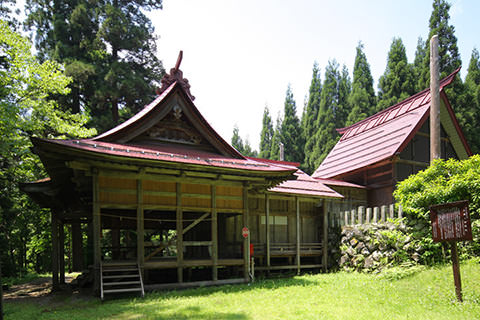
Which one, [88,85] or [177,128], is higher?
[88,85]

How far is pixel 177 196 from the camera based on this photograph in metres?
11.8

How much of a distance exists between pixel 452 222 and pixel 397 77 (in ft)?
91.2

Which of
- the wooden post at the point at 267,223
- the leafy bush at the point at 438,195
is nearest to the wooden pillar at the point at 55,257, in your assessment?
the wooden post at the point at 267,223

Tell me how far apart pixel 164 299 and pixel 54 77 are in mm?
11410

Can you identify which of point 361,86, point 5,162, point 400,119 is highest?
point 361,86

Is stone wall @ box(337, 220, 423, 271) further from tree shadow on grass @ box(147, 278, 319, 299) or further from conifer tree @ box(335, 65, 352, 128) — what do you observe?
conifer tree @ box(335, 65, 352, 128)

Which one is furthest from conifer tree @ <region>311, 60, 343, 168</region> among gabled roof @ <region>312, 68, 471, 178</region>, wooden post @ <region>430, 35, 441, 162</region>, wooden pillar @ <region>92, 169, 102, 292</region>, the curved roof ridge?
wooden pillar @ <region>92, 169, 102, 292</region>

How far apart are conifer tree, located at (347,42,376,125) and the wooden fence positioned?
20852 millimetres

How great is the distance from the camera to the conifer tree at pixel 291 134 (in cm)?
4478

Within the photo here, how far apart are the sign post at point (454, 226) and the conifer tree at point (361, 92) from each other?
27579mm

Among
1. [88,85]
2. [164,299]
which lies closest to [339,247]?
[164,299]

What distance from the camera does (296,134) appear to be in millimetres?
45906

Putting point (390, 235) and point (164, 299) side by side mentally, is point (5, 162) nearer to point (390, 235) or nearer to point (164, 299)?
point (164, 299)

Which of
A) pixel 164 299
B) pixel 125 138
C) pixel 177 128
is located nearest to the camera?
pixel 164 299
